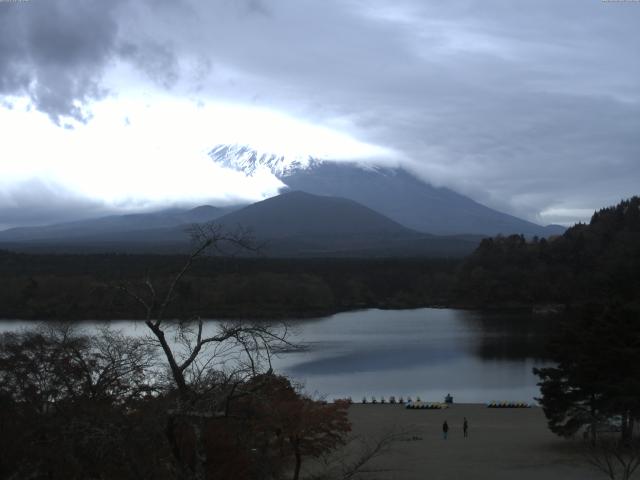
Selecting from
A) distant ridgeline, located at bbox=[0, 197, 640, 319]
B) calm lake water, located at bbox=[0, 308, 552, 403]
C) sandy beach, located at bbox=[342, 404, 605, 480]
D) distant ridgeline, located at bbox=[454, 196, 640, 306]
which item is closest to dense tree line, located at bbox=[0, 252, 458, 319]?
distant ridgeline, located at bbox=[0, 197, 640, 319]

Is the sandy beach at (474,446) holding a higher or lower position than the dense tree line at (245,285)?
lower

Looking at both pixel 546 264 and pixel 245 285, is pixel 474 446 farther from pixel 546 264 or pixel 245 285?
pixel 546 264

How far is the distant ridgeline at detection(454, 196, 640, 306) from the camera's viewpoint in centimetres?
6134

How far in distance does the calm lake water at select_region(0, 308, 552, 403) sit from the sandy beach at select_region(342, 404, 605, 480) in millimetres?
2332

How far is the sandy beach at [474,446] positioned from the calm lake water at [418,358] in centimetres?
233

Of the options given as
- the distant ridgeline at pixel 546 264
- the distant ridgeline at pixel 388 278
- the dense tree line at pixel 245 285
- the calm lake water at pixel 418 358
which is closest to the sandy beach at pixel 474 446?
the calm lake water at pixel 418 358

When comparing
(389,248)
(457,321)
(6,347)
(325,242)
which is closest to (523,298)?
(457,321)

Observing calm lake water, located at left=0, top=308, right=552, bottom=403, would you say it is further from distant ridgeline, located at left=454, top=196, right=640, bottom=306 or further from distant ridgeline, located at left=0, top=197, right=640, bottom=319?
distant ridgeline, located at left=454, top=196, right=640, bottom=306

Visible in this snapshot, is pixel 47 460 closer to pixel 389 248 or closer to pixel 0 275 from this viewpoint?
pixel 0 275

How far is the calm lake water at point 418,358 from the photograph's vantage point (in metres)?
26.1

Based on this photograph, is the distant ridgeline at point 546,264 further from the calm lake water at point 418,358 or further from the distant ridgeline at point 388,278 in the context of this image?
the calm lake water at point 418,358

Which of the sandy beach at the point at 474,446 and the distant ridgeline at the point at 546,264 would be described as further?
the distant ridgeline at the point at 546,264

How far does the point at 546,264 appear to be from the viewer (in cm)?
6612

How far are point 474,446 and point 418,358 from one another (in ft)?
56.1
